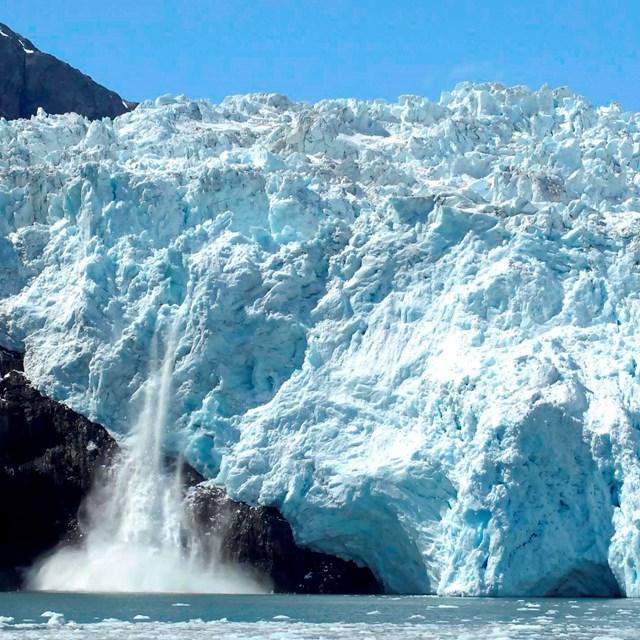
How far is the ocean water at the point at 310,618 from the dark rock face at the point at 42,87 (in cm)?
2896

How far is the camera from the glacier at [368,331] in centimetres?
2892

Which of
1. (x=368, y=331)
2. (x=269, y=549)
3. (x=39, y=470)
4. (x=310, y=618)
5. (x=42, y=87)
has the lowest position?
(x=310, y=618)

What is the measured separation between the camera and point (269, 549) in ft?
103

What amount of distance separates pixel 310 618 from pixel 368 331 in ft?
35.3

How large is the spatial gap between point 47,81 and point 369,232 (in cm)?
2544

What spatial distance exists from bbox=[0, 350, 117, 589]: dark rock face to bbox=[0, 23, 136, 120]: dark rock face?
23.1 metres

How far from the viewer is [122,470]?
32.9 m

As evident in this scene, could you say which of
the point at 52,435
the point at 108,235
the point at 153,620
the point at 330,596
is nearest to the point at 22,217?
the point at 108,235

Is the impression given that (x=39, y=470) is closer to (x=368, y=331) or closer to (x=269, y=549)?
(x=269, y=549)

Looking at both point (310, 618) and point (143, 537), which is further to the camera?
point (143, 537)

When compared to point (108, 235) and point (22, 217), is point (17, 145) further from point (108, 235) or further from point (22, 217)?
point (108, 235)

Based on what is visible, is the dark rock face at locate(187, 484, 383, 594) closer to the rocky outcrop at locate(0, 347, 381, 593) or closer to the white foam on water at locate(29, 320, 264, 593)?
the rocky outcrop at locate(0, 347, 381, 593)

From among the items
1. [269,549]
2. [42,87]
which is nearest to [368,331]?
[269,549]

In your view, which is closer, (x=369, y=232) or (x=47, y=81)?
(x=369, y=232)
